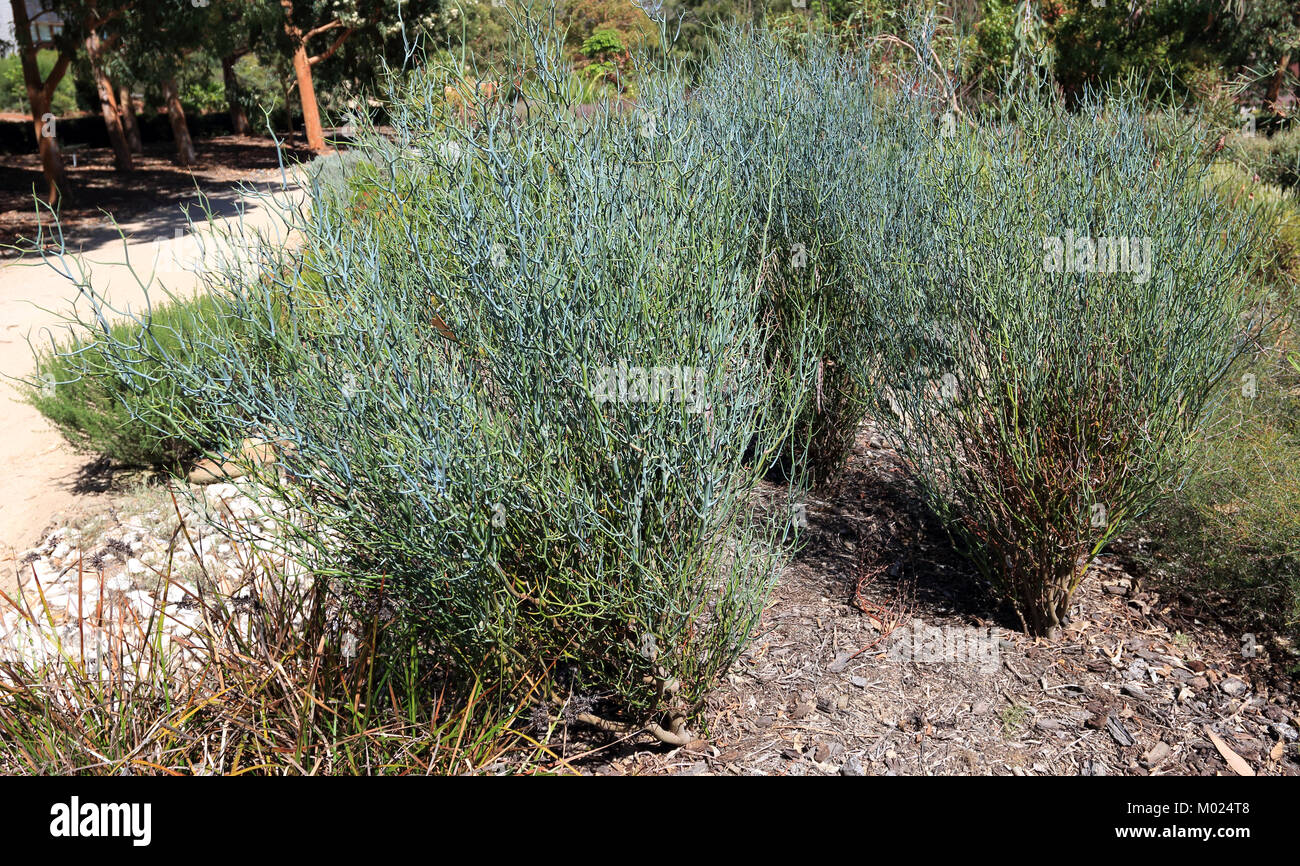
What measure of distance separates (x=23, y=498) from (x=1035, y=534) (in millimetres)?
6340

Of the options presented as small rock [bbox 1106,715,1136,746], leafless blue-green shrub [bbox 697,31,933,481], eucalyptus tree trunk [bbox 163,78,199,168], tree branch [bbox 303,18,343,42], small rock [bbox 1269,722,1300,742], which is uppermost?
tree branch [bbox 303,18,343,42]

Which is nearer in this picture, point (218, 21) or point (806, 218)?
point (806, 218)

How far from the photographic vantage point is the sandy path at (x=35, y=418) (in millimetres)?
5629

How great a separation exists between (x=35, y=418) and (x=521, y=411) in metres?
6.71

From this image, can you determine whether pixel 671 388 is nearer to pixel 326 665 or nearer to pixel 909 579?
pixel 326 665

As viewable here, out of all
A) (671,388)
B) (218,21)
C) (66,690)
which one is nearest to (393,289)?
(671,388)

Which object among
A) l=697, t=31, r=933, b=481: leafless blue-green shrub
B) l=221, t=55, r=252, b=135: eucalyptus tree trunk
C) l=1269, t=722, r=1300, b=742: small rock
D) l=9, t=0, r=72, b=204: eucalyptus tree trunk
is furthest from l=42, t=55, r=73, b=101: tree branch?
l=1269, t=722, r=1300, b=742: small rock

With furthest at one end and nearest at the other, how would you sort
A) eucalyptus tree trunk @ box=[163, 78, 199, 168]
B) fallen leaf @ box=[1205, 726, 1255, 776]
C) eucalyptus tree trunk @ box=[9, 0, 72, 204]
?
1. eucalyptus tree trunk @ box=[163, 78, 199, 168]
2. eucalyptus tree trunk @ box=[9, 0, 72, 204]
3. fallen leaf @ box=[1205, 726, 1255, 776]

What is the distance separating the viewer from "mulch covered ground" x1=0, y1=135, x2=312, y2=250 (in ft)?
44.4

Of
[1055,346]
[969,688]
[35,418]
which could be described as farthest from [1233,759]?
[35,418]

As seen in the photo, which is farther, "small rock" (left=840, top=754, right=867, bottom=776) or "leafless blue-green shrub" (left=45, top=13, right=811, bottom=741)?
"small rock" (left=840, top=754, right=867, bottom=776)

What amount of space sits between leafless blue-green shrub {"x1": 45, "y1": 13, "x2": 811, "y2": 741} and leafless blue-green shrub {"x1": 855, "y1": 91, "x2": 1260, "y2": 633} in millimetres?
905

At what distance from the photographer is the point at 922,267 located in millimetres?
3426

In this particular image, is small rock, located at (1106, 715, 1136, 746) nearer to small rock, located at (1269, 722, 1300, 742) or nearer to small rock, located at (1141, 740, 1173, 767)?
small rock, located at (1141, 740, 1173, 767)
